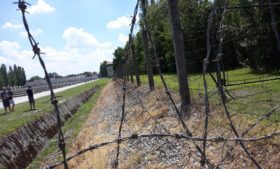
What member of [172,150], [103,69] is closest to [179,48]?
[172,150]

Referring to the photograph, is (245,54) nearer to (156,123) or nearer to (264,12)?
(264,12)

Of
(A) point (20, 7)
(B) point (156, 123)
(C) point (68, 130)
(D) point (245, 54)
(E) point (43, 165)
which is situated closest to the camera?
(A) point (20, 7)

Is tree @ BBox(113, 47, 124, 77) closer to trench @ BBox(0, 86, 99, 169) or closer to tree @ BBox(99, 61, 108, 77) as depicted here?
trench @ BBox(0, 86, 99, 169)

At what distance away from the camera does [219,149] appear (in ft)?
19.2

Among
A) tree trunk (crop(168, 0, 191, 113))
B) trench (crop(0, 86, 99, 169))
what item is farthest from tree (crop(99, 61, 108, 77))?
tree trunk (crop(168, 0, 191, 113))

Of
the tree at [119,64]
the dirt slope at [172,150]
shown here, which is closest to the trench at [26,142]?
the dirt slope at [172,150]

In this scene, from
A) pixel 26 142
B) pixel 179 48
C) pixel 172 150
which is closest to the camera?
pixel 172 150

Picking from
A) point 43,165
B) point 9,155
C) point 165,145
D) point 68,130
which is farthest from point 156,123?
point 68,130

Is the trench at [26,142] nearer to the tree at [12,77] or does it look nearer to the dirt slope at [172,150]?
the dirt slope at [172,150]

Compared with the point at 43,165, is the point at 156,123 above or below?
above

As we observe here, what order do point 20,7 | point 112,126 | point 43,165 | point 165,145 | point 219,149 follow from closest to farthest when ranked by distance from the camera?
point 20,7 → point 219,149 → point 165,145 → point 112,126 → point 43,165

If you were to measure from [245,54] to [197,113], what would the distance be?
59.2ft

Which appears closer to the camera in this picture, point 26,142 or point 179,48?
point 179,48

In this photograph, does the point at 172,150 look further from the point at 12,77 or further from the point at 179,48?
the point at 12,77
